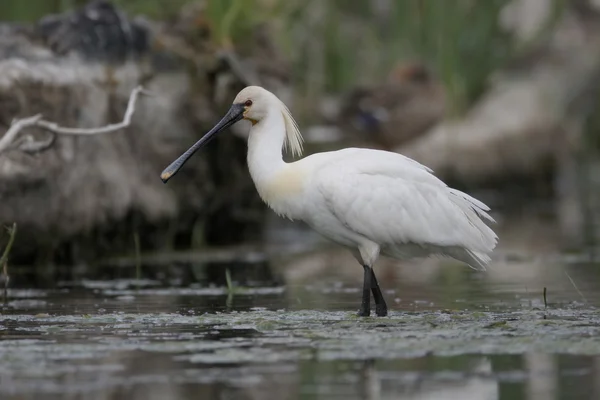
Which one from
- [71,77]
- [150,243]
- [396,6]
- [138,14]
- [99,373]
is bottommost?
[99,373]

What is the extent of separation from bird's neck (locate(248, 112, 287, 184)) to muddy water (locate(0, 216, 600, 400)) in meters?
0.99

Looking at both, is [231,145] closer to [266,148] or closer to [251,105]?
[251,105]

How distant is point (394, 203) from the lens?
9930mm

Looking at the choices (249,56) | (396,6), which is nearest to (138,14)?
(249,56)

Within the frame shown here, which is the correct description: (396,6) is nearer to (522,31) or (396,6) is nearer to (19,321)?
(522,31)

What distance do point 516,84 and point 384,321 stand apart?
18.3 meters

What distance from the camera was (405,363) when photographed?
7348 mm

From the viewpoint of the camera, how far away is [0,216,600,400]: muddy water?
6656 mm

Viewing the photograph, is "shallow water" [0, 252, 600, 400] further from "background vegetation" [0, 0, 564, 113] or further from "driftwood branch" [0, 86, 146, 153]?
"background vegetation" [0, 0, 564, 113]

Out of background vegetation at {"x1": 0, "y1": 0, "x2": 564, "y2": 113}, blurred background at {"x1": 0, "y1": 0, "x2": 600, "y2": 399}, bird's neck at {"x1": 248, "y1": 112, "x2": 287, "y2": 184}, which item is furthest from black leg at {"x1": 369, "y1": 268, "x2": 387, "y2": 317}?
background vegetation at {"x1": 0, "y1": 0, "x2": 564, "y2": 113}

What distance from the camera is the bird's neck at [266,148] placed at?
10156mm

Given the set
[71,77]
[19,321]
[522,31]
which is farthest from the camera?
[522,31]

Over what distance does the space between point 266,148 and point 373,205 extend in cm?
94

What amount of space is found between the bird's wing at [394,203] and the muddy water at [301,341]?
54cm
